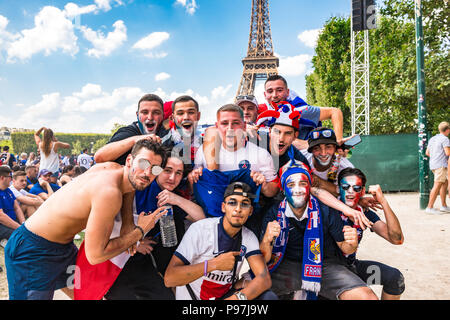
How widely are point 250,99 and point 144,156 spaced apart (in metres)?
1.65

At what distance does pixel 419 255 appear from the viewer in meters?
4.80

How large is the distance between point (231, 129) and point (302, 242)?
1157 millimetres

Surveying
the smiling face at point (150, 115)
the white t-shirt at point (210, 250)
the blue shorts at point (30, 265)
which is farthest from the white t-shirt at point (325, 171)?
the blue shorts at point (30, 265)

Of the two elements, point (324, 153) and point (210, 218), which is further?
point (324, 153)

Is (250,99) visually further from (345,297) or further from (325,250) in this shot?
(345,297)

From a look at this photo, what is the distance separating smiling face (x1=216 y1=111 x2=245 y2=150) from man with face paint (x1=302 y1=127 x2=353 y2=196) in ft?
2.20

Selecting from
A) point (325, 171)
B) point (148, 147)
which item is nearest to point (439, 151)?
point (325, 171)

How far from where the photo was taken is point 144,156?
2213mm

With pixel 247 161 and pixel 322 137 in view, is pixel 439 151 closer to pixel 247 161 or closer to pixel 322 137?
pixel 322 137

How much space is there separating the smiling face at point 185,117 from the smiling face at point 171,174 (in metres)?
0.35

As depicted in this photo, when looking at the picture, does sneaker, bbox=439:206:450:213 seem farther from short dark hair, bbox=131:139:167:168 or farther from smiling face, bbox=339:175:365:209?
Answer: short dark hair, bbox=131:139:167:168

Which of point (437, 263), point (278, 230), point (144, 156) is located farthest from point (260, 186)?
point (437, 263)

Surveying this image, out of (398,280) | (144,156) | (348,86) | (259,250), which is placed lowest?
(398,280)

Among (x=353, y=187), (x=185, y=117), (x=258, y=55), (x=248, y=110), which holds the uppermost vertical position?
(x=258, y=55)
